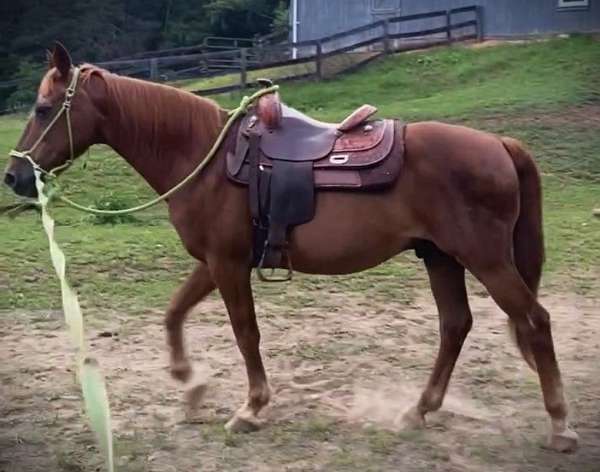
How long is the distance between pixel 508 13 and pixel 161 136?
62.4 ft

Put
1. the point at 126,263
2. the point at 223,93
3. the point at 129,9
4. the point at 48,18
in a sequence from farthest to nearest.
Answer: the point at 129,9, the point at 48,18, the point at 223,93, the point at 126,263

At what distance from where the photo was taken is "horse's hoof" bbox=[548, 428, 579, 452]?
4.52 m

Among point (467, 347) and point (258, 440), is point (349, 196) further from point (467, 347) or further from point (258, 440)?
point (467, 347)

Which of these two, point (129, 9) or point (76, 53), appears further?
point (129, 9)

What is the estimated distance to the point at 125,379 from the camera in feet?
18.3

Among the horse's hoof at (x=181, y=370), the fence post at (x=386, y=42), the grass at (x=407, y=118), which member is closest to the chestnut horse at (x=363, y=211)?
the horse's hoof at (x=181, y=370)

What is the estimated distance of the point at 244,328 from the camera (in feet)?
16.0

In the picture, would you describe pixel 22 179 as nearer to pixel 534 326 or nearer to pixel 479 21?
pixel 534 326

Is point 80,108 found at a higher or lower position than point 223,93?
higher

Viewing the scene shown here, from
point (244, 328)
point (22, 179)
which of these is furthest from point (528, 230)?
point (22, 179)

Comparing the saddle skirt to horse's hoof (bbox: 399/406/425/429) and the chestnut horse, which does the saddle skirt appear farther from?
horse's hoof (bbox: 399/406/425/429)

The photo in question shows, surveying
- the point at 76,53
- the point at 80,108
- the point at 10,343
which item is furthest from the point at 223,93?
the point at 80,108

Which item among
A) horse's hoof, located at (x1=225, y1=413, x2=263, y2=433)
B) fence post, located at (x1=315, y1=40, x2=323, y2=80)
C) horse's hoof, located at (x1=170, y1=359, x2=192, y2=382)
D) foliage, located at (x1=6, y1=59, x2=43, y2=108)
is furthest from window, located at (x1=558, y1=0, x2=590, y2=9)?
horse's hoof, located at (x1=225, y1=413, x2=263, y2=433)

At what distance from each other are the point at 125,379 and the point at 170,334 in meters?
0.59
